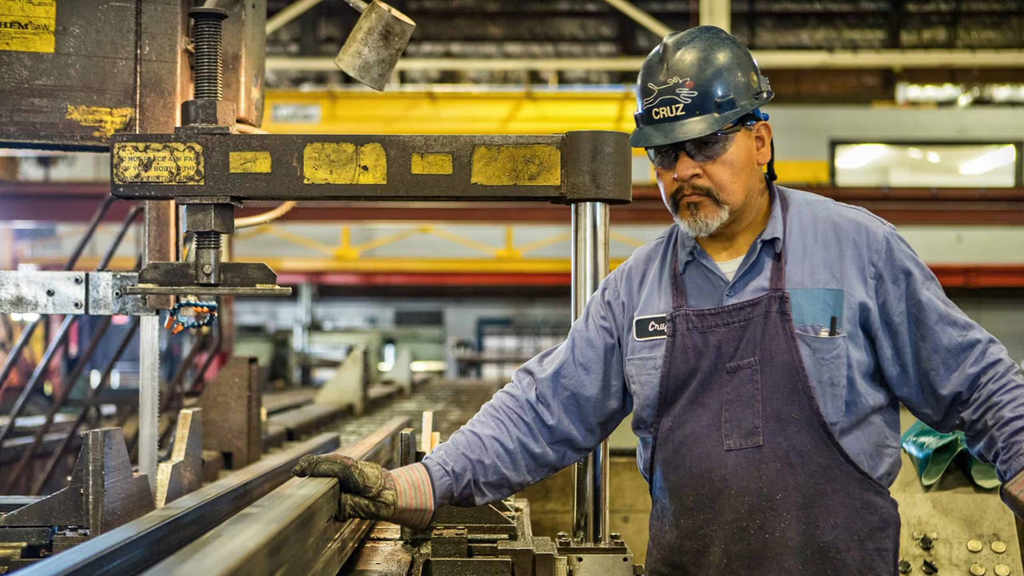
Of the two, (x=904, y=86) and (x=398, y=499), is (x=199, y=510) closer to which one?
(x=398, y=499)

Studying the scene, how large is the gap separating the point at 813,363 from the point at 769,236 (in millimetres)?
214

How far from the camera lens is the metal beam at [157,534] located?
3.93 feet

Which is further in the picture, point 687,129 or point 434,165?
point 434,165

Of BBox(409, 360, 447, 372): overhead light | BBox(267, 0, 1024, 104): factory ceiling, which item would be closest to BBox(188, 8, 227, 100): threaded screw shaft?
BBox(267, 0, 1024, 104): factory ceiling

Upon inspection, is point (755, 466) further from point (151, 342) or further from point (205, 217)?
point (151, 342)

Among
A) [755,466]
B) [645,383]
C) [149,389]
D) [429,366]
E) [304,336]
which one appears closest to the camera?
[755,466]

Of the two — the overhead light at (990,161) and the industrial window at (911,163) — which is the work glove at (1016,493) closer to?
the industrial window at (911,163)

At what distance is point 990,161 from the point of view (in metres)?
9.24

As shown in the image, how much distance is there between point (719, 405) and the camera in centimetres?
134

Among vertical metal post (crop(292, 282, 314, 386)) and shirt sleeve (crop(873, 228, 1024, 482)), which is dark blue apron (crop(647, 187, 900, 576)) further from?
vertical metal post (crop(292, 282, 314, 386))

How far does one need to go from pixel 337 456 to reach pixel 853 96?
9.33m

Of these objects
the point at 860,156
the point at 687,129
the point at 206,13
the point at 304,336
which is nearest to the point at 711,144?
the point at 687,129

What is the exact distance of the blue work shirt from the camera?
1313 mm

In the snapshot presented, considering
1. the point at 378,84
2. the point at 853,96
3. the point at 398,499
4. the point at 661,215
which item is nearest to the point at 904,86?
the point at 853,96
